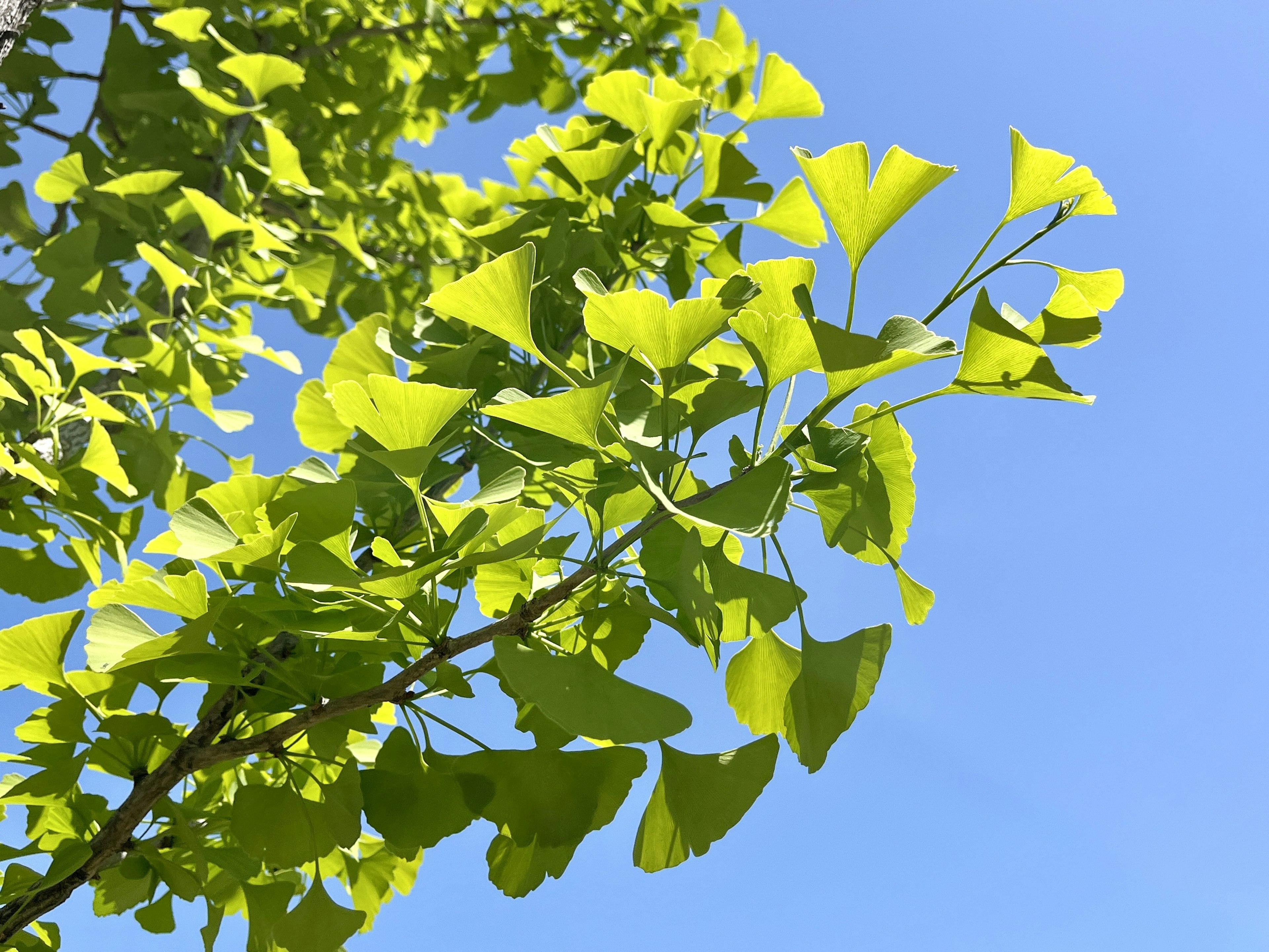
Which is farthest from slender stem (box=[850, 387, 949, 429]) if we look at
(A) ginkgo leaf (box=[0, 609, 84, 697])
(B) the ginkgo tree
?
(A) ginkgo leaf (box=[0, 609, 84, 697])

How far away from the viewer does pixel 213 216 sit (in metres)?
1.23

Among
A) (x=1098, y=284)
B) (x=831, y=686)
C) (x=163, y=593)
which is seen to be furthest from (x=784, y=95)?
(x=163, y=593)

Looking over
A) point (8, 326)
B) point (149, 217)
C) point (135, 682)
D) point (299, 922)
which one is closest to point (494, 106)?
point (149, 217)

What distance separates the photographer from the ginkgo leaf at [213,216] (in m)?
1.19

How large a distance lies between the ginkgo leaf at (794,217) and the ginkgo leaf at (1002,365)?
49cm

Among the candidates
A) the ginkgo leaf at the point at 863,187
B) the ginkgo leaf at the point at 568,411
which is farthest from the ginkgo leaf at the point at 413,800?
the ginkgo leaf at the point at 863,187

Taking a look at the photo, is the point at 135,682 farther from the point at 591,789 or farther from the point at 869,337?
the point at 869,337

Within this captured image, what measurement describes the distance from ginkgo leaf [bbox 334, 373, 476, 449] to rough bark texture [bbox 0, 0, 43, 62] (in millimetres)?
782

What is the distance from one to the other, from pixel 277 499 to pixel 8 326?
0.93 meters

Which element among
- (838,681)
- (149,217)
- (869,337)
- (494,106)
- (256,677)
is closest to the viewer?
(869,337)

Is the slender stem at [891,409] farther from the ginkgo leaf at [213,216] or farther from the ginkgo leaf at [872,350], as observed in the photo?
the ginkgo leaf at [213,216]

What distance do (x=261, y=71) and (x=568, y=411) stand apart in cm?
122

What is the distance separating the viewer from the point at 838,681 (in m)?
0.59

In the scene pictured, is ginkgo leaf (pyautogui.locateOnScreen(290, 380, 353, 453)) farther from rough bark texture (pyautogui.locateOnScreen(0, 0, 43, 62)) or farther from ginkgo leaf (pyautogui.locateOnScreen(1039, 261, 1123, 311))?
ginkgo leaf (pyautogui.locateOnScreen(1039, 261, 1123, 311))
